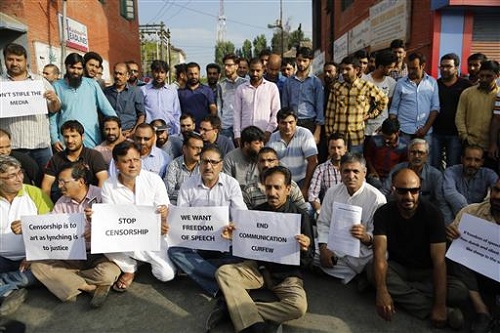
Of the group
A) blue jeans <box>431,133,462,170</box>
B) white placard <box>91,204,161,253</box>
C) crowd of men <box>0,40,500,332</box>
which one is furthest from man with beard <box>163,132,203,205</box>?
blue jeans <box>431,133,462,170</box>

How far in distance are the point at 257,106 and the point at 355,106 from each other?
1.37 metres

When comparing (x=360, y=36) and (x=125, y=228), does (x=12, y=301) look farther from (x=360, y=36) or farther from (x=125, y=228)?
(x=360, y=36)

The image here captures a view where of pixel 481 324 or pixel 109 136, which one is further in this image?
pixel 109 136

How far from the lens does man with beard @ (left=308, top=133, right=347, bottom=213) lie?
4707 mm

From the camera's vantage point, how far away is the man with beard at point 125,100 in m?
5.68

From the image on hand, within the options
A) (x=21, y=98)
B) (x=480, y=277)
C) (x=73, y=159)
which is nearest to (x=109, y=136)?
(x=73, y=159)

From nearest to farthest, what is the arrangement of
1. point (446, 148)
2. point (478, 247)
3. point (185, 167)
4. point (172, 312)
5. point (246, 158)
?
point (478, 247)
point (172, 312)
point (185, 167)
point (246, 158)
point (446, 148)

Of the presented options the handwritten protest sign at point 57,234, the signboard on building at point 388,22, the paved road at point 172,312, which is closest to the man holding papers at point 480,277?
the paved road at point 172,312

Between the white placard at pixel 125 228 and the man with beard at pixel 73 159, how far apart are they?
995 millimetres

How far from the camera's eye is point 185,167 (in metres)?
4.70

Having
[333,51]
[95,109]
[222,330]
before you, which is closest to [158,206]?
[222,330]

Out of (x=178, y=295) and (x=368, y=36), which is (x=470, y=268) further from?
(x=368, y=36)

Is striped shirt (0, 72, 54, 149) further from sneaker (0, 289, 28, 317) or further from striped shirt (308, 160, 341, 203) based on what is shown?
striped shirt (308, 160, 341, 203)

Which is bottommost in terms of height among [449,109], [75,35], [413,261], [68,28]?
[413,261]
